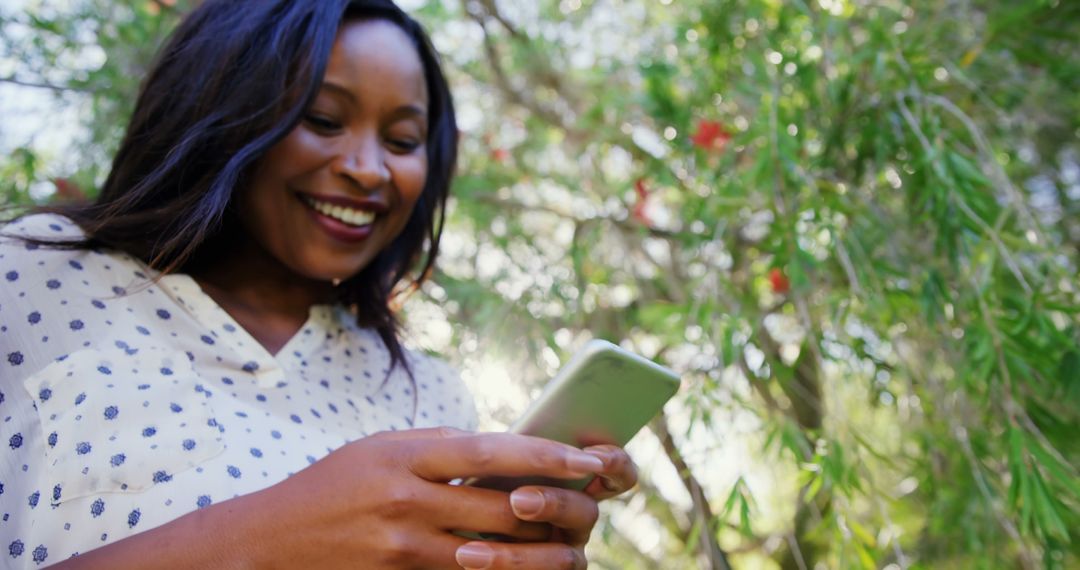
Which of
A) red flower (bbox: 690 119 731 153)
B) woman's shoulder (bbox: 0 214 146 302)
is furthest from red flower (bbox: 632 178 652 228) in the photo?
woman's shoulder (bbox: 0 214 146 302)

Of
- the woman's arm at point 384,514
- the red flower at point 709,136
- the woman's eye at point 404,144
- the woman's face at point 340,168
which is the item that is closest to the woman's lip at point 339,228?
the woman's face at point 340,168

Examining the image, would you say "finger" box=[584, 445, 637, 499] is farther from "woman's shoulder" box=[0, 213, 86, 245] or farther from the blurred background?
"woman's shoulder" box=[0, 213, 86, 245]

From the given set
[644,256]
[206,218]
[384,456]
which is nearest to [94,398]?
[206,218]

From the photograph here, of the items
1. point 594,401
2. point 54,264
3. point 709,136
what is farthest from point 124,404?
point 709,136

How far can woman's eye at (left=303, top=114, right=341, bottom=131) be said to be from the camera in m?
0.94

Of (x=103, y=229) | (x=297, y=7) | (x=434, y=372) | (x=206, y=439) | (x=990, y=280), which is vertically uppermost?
(x=297, y=7)

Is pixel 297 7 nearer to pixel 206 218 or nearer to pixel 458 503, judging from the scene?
pixel 206 218

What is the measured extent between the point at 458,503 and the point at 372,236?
0.56 m

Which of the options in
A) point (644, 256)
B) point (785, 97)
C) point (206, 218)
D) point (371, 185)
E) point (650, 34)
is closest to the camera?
point (206, 218)

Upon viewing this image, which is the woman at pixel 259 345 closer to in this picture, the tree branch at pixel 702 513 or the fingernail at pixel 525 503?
the fingernail at pixel 525 503

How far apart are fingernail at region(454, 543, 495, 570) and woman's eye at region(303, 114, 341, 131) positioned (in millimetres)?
593

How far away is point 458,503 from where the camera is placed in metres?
0.52

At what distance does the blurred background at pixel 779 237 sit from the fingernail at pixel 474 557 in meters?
0.56

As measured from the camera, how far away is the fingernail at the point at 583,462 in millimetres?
505
